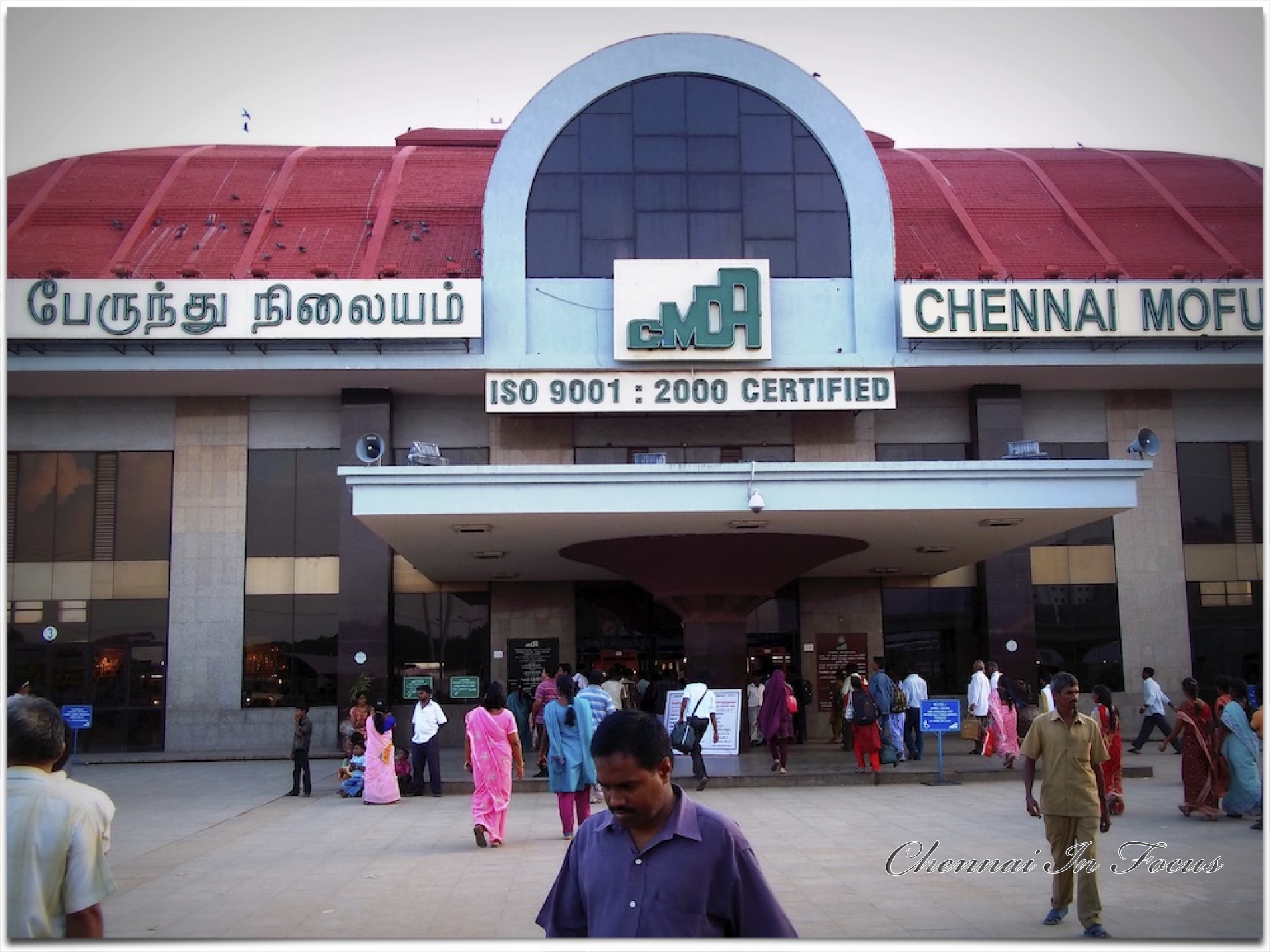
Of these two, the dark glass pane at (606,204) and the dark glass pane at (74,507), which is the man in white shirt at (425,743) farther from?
the dark glass pane at (74,507)

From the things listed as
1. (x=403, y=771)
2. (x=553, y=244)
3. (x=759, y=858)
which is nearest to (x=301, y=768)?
(x=403, y=771)

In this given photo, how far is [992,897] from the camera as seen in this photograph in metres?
9.41

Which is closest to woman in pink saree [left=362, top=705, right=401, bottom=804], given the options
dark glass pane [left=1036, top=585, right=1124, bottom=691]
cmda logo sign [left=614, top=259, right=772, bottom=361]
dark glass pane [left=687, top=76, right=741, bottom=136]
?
cmda logo sign [left=614, top=259, right=772, bottom=361]

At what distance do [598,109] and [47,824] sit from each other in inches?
875

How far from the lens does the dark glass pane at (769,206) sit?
25234mm

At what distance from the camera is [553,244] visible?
2517 centimetres

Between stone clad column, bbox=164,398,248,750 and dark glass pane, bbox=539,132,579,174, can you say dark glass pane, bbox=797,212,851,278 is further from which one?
stone clad column, bbox=164,398,248,750

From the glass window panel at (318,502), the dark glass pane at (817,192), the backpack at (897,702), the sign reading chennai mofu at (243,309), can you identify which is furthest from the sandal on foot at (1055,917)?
the glass window panel at (318,502)

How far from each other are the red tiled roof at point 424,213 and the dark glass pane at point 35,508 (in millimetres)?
4158

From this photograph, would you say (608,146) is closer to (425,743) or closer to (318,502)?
(318,502)

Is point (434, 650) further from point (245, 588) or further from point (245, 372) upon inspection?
point (245, 372)

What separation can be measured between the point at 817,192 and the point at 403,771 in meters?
14.5

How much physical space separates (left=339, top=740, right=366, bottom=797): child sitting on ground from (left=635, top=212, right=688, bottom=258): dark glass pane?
456 inches

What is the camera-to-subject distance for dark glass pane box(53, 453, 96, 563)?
86.7ft
